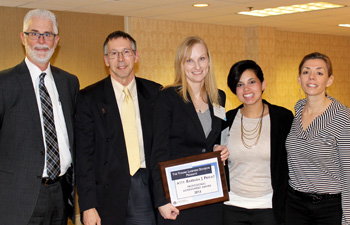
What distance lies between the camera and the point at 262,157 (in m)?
3.09

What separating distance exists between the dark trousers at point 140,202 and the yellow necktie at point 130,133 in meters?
0.07

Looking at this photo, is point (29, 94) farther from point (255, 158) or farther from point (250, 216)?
point (250, 216)

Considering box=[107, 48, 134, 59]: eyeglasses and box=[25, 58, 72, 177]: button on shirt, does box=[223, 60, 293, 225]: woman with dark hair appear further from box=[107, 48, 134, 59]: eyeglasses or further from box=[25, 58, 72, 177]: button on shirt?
box=[25, 58, 72, 177]: button on shirt

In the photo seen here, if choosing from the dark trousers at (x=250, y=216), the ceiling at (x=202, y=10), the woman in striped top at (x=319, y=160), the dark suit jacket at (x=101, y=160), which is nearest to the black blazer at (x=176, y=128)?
the dark suit jacket at (x=101, y=160)

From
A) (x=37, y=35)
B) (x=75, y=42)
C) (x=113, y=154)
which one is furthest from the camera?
(x=75, y=42)

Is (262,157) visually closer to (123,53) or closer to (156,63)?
(123,53)

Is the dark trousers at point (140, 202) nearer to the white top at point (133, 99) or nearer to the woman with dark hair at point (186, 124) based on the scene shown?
the white top at point (133, 99)

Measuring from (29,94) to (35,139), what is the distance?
316mm

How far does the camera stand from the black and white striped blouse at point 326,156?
2.88 meters

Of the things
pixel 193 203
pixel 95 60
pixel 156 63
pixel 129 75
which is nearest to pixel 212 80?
pixel 129 75

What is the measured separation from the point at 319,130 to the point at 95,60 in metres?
5.04

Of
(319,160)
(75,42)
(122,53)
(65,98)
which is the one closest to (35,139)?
(65,98)

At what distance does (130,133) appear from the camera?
10.3 ft

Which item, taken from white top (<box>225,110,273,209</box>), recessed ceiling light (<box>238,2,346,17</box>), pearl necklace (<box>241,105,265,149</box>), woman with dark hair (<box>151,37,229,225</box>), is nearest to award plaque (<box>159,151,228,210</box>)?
woman with dark hair (<box>151,37,229,225</box>)
